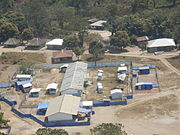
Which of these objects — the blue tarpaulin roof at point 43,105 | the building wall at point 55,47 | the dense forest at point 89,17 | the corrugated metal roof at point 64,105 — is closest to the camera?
the corrugated metal roof at point 64,105

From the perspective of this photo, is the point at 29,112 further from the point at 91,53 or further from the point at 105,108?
the point at 91,53

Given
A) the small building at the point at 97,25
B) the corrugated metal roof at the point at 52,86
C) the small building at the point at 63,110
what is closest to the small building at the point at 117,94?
the small building at the point at 63,110

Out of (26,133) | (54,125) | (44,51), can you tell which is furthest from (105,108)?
(44,51)

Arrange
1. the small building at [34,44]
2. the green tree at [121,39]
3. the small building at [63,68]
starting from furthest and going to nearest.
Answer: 1. the small building at [34,44]
2. the green tree at [121,39]
3. the small building at [63,68]

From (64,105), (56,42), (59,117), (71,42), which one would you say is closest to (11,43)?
(56,42)

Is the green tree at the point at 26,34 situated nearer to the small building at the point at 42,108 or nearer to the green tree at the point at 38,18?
the green tree at the point at 38,18
